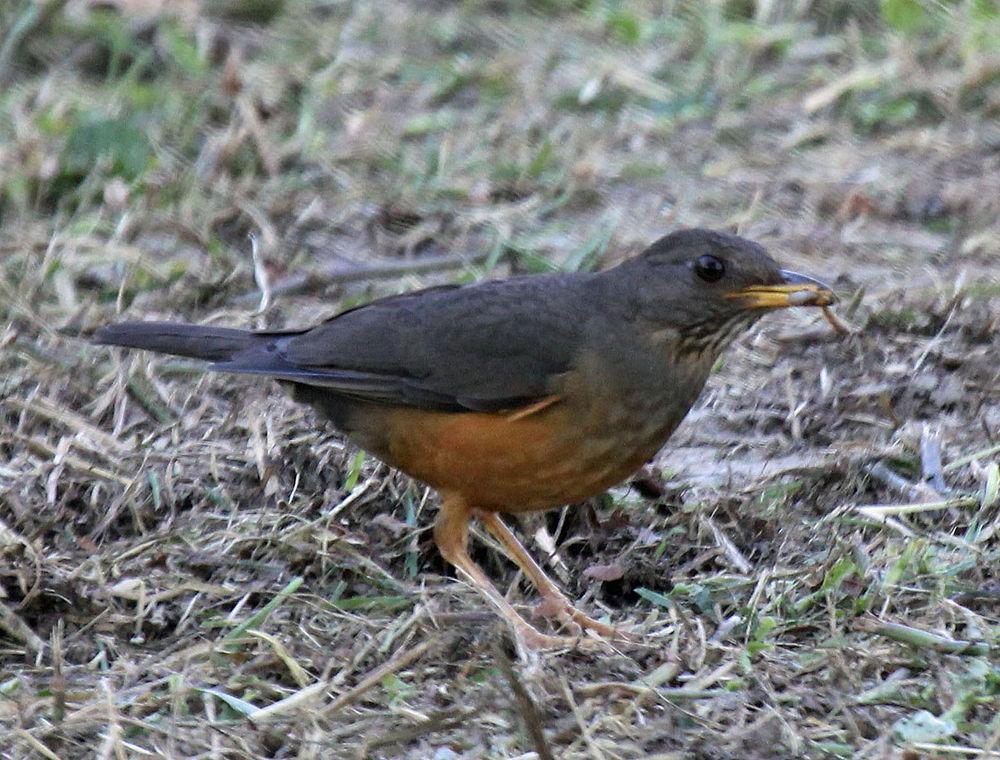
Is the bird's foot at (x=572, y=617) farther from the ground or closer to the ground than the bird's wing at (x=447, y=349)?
closer to the ground

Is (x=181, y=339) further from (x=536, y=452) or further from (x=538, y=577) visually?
(x=538, y=577)

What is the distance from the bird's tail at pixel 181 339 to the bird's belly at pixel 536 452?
87 cm

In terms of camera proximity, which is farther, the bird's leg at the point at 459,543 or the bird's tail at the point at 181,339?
the bird's tail at the point at 181,339

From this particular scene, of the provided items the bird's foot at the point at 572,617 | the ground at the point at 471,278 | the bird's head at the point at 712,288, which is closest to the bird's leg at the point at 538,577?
the bird's foot at the point at 572,617

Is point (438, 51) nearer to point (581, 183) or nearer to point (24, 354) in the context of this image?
point (581, 183)

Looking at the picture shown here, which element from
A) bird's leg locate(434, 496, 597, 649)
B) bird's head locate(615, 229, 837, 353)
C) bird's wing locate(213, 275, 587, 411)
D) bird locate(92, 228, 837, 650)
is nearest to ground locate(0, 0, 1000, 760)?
bird's leg locate(434, 496, 597, 649)

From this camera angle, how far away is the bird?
5234mm

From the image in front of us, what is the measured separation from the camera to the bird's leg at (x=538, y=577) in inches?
200

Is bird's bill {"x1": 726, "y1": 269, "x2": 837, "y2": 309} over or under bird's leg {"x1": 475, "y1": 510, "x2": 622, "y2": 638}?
over

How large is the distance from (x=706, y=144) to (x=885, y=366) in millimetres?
2487

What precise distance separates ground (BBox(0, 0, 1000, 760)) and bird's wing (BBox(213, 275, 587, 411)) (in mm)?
445

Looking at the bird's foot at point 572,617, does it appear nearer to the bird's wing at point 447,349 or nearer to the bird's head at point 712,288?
the bird's wing at point 447,349

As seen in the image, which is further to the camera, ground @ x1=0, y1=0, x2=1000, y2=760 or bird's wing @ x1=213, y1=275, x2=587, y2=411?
bird's wing @ x1=213, y1=275, x2=587, y2=411

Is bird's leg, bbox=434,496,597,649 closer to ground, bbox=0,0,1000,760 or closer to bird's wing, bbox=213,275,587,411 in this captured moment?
ground, bbox=0,0,1000,760
